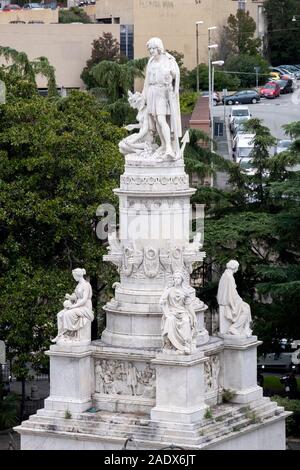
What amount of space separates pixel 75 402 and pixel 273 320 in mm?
14054

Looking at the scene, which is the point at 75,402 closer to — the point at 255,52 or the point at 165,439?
the point at 165,439

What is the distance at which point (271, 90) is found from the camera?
4722 inches

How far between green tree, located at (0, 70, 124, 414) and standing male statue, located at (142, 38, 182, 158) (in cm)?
1115

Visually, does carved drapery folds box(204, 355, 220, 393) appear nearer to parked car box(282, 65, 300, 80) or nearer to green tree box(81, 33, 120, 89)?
parked car box(282, 65, 300, 80)

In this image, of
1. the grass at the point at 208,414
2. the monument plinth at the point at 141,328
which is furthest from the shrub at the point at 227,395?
the grass at the point at 208,414

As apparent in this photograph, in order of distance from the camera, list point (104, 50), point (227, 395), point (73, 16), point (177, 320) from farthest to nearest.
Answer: point (73, 16)
point (104, 50)
point (227, 395)
point (177, 320)

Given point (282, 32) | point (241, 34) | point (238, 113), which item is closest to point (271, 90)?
point (238, 113)

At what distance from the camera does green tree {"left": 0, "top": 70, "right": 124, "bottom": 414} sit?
188 feet

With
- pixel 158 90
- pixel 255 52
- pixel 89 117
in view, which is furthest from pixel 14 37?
pixel 158 90

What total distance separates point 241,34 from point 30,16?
2167 cm

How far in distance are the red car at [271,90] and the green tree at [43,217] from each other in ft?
194

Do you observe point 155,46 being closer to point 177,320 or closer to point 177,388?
point 177,320

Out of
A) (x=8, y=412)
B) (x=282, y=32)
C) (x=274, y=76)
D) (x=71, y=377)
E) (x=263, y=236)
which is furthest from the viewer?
(x=282, y=32)

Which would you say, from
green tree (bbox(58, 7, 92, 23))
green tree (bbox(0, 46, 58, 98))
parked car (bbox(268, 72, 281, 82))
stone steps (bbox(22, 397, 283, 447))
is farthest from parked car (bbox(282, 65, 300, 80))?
stone steps (bbox(22, 397, 283, 447))
